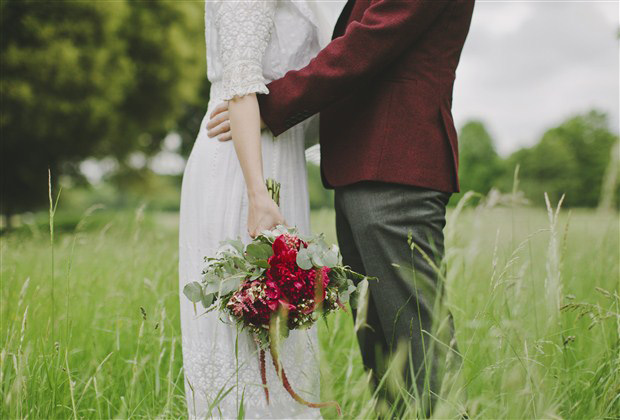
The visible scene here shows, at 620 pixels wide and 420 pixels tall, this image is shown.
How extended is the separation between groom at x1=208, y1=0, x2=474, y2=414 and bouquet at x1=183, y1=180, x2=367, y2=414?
0.25m

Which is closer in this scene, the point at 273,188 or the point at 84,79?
the point at 273,188

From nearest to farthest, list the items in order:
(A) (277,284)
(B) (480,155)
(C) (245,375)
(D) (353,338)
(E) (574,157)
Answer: (A) (277,284), (C) (245,375), (D) (353,338), (E) (574,157), (B) (480,155)

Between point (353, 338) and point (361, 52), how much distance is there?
1.62m

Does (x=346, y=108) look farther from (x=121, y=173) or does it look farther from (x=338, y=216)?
(x=121, y=173)

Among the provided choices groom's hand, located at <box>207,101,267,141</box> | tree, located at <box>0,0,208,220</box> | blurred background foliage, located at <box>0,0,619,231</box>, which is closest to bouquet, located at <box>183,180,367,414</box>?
groom's hand, located at <box>207,101,267,141</box>

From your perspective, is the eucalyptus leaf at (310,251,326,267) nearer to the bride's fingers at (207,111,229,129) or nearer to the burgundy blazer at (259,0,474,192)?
the burgundy blazer at (259,0,474,192)

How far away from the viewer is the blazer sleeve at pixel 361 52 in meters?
1.51

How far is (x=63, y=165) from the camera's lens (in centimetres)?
1408

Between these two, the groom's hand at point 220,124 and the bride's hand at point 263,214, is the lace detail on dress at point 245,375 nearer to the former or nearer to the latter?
the bride's hand at point 263,214

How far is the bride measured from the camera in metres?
1.62

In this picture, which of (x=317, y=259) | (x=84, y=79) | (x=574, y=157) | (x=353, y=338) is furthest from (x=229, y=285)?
(x=574, y=157)

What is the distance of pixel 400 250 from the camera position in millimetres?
1619

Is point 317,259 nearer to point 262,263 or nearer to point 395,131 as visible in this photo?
point 262,263

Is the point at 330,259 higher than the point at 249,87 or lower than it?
lower
